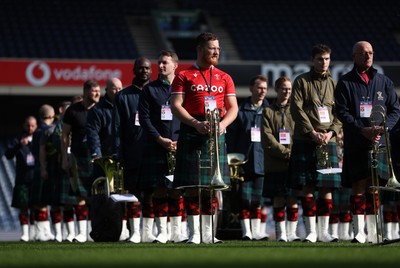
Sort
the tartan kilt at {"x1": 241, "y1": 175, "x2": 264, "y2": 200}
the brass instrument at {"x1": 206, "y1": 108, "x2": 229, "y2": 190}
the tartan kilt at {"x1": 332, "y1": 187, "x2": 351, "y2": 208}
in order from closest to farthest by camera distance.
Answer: the brass instrument at {"x1": 206, "y1": 108, "x2": 229, "y2": 190}, the tartan kilt at {"x1": 332, "y1": 187, "x2": 351, "y2": 208}, the tartan kilt at {"x1": 241, "y1": 175, "x2": 264, "y2": 200}

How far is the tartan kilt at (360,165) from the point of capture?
9.09 meters

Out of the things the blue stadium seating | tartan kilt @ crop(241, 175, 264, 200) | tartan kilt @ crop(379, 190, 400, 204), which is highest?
the blue stadium seating

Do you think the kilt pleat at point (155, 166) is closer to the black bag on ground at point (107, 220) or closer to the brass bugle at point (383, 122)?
the black bag on ground at point (107, 220)

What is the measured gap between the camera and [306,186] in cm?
1049

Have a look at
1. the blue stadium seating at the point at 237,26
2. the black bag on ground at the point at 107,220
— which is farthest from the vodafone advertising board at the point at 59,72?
the black bag on ground at the point at 107,220

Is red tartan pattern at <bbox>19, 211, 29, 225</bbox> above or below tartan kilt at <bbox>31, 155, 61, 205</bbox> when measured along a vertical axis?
below

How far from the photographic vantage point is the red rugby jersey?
8945 mm

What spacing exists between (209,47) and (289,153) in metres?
2.76

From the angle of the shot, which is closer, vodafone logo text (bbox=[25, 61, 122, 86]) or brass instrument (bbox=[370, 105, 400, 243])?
brass instrument (bbox=[370, 105, 400, 243])

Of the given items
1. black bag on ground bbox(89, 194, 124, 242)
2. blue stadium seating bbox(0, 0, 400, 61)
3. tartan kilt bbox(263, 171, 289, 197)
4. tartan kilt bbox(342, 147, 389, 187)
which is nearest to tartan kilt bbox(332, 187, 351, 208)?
tartan kilt bbox(263, 171, 289, 197)

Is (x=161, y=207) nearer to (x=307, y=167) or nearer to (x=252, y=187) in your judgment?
(x=307, y=167)

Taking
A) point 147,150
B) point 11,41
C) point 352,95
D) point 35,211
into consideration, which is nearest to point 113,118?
point 147,150

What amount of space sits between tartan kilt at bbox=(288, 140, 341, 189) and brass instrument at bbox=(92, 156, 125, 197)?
1.66 meters

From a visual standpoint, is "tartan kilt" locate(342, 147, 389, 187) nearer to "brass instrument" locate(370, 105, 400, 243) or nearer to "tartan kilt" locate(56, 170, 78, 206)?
"brass instrument" locate(370, 105, 400, 243)
